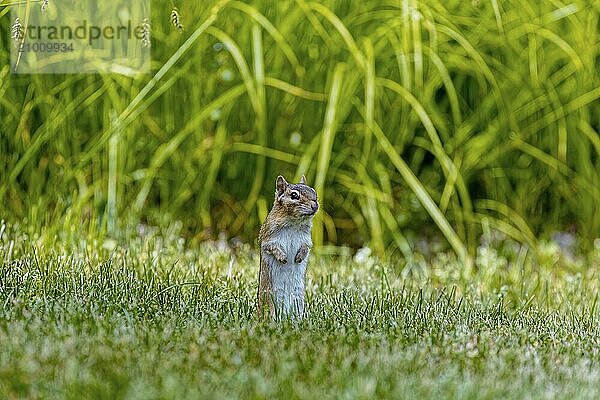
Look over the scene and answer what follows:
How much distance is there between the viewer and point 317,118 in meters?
6.00

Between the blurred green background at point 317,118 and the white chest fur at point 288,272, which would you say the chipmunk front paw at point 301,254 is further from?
the blurred green background at point 317,118

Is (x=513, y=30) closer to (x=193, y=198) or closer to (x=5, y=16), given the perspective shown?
(x=193, y=198)

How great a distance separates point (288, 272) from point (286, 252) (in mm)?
75

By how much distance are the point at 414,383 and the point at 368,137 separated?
2.82 meters

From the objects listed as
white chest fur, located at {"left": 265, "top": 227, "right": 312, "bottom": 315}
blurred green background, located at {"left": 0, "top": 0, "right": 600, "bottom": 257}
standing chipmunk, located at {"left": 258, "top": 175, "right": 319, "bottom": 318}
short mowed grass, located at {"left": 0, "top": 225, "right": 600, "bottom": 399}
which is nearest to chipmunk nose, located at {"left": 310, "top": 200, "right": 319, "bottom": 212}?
standing chipmunk, located at {"left": 258, "top": 175, "right": 319, "bottom": 318}

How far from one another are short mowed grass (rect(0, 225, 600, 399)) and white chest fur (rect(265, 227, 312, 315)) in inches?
3.8

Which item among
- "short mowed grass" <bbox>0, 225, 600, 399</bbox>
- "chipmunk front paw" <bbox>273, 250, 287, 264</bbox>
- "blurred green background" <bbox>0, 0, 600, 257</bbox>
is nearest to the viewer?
"short mowed grass" <bbox>0, 225, 600, 399</bbox>

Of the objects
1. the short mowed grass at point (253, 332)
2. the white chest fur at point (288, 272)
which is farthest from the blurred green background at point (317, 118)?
the white chest fur at point (288, 272)

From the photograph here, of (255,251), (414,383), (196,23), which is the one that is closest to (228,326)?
(414,383)

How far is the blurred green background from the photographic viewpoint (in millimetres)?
5641

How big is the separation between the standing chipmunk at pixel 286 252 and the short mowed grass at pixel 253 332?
0.10m

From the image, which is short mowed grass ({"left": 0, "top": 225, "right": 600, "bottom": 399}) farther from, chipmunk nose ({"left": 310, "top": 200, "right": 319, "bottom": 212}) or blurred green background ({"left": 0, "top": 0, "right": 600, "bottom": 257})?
blurred green background ({"left": 0, "top": 0, "right": 600, "bottom": 257})

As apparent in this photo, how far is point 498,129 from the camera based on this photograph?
609cm

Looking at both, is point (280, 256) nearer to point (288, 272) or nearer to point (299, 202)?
point (288, 272)
